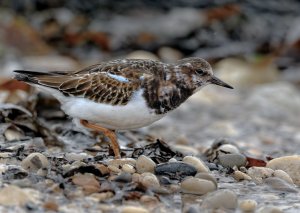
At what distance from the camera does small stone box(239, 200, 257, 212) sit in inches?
135

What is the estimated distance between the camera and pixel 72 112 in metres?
4.23

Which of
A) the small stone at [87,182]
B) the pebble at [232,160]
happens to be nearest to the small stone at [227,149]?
the pebble at [232,160]

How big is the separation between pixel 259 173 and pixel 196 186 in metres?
0.59

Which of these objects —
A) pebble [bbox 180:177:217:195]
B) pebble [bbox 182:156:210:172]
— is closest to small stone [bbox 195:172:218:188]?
pebble [bbox 180:177:217:195]

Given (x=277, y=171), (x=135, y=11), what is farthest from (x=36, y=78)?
(x=135, y=11)

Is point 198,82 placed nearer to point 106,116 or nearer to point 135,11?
point 106,116

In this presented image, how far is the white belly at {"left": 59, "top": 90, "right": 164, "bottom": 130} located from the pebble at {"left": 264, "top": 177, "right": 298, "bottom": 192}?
77cm

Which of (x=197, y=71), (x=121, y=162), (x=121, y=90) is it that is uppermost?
(x=197, y=71)

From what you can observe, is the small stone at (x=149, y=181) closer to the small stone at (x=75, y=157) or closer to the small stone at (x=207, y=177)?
the small stone at (x=207, y=177)

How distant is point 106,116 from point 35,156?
54 centimetres

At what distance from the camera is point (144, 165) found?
3.84 meters

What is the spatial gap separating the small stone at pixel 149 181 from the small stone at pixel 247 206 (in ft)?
1.48

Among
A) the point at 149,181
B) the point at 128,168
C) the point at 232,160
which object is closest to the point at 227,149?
the point at 232,160

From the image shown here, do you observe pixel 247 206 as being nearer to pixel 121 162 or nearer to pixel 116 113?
pixel 121 162
